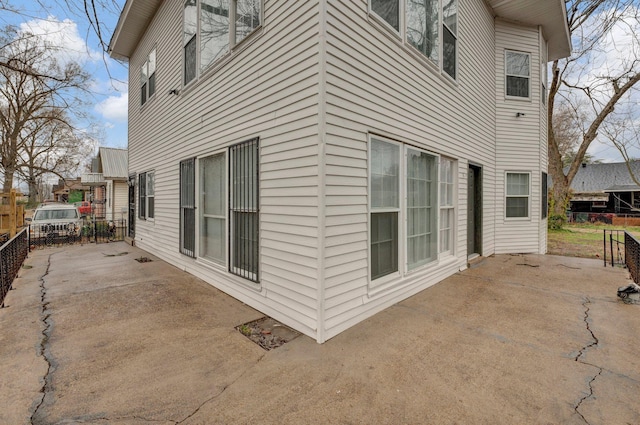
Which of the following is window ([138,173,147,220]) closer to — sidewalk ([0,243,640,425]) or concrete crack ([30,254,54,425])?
concrete crack ([30,254,54,425])

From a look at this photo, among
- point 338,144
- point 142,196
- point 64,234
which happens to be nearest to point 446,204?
point 338,144

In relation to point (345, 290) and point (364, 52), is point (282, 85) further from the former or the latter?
point (345, 290)

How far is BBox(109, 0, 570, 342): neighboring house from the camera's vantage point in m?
3.15

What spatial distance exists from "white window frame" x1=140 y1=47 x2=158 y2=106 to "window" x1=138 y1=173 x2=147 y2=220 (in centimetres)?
207

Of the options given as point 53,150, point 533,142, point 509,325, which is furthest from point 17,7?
point 53,150

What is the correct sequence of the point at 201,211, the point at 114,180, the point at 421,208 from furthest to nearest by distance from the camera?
the point at 114,180 → the point at 201,211 → the point at 421,208

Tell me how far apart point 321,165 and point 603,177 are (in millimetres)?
36349

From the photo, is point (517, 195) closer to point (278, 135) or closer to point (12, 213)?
point (278, 135)

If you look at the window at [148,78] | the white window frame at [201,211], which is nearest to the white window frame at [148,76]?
the window at [148,78]

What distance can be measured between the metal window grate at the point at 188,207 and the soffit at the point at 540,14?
25.4ft

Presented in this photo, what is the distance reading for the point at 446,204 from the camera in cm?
553

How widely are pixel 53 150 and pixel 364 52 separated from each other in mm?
30298

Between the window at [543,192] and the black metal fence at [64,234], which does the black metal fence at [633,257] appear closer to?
the window at [543,192]

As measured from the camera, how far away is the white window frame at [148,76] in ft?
25.0
